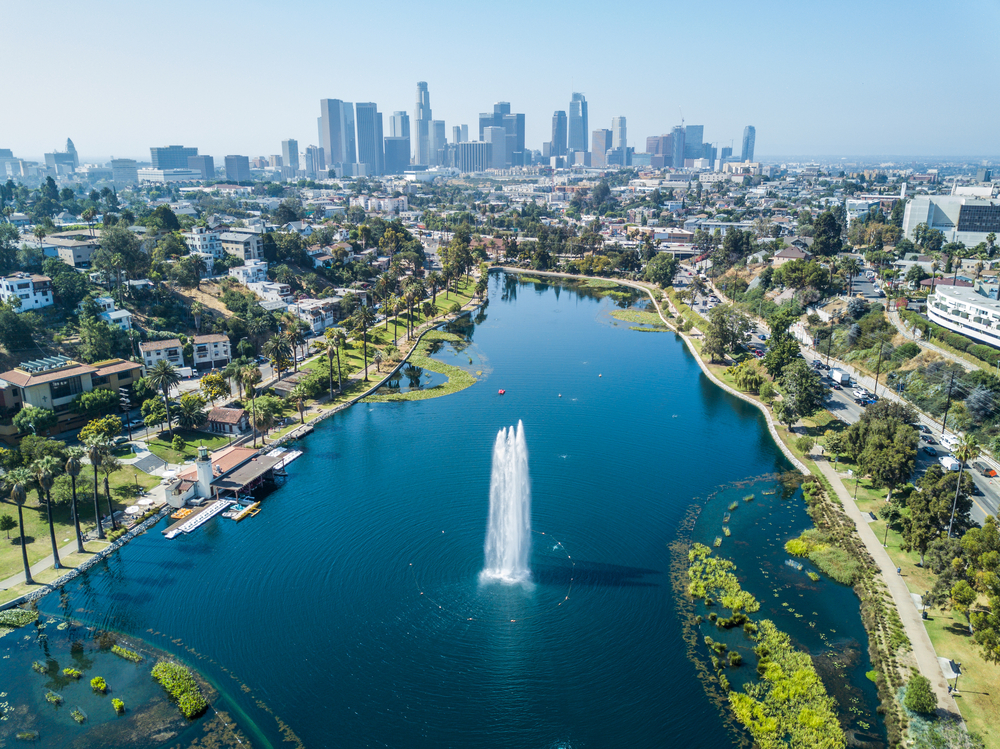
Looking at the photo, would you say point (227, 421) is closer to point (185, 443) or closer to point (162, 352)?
point (185, 443)

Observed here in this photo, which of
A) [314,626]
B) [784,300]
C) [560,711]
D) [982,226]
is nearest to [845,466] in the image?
[560,711]

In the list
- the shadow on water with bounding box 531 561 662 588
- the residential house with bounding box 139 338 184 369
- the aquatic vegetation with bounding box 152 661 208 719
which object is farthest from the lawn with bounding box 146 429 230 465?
the shadow on water with bounding box 531 561 662 588

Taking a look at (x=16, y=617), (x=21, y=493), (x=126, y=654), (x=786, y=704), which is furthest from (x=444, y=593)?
(x=21, y=493)

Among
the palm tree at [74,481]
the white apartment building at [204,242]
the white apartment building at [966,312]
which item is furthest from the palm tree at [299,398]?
the white apartment building at [966,312]

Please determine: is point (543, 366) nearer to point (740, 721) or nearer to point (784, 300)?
point (784, 300)

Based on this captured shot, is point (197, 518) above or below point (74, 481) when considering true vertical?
below

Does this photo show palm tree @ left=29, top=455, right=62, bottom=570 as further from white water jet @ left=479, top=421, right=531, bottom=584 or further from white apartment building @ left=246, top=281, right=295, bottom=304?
white apartment building @ left=246, top=281, right=295, bottom=304
